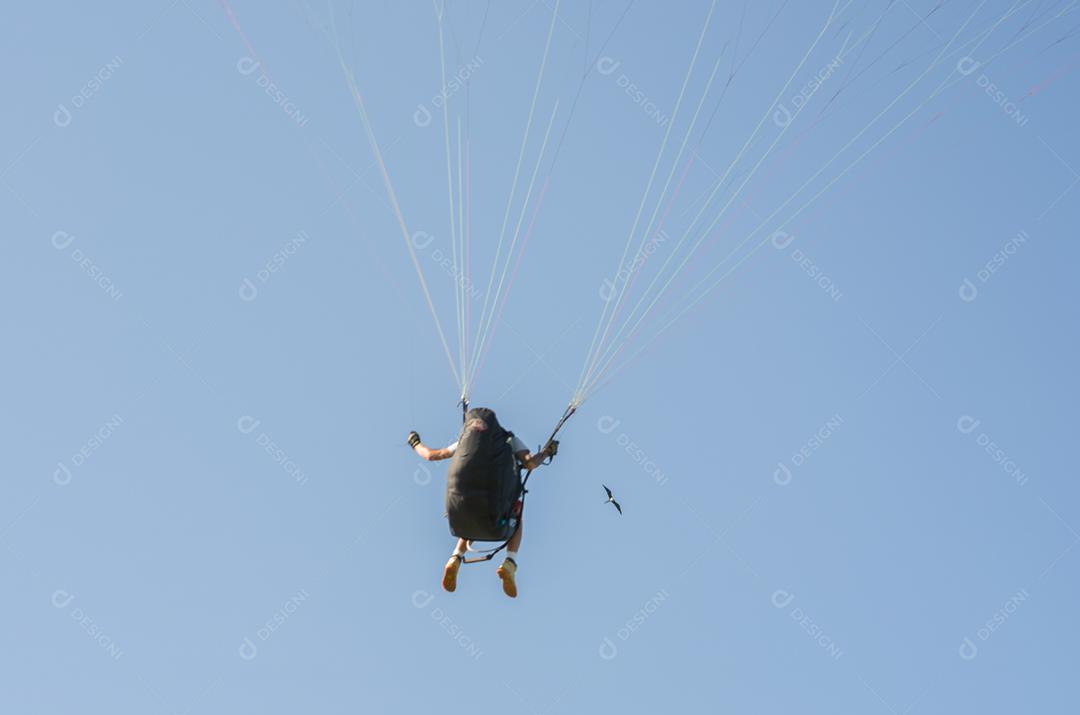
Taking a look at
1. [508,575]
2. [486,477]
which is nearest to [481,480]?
[486,477]

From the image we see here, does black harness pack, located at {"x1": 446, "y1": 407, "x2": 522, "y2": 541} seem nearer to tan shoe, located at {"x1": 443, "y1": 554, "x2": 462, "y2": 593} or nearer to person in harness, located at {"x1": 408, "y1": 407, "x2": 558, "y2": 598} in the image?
person in harness, located at {"x1": 408, "y1": 407, "x2": 558, "y2": 598}

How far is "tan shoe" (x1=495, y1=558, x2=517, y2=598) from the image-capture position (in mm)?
21859

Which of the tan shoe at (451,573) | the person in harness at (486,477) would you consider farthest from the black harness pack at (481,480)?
the tan shoe at (451,573)

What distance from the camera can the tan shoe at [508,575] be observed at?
21859 mm

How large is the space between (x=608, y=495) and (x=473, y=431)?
1657mm

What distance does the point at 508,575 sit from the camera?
21.9 metres

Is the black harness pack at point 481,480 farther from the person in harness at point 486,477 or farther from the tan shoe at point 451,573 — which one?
the tan shoe at point 451,573

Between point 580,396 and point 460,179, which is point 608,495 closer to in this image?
point 580,396

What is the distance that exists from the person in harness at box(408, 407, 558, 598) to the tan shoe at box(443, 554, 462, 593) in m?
0.42

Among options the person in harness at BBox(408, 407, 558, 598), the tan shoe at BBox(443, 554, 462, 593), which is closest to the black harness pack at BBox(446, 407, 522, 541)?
the person in harness at BBox(408, 407, 558, 598)

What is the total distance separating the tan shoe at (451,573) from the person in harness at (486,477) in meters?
0.42

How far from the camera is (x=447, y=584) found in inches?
867

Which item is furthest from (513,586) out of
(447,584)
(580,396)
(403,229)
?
(403,229)

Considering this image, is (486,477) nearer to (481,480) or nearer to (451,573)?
(481,480)
